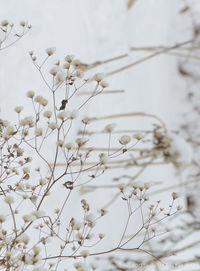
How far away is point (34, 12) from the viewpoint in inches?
22.1

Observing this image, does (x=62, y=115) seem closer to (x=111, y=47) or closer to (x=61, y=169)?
(x=61, y=169)

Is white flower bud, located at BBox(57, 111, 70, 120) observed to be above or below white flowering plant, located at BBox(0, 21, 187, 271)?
above

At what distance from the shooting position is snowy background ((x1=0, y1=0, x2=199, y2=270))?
0.54 metres

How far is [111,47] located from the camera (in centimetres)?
69

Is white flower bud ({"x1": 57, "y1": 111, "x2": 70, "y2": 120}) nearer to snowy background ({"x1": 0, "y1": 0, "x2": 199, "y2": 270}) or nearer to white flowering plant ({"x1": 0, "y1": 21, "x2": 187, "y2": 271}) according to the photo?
white flowering plant ({"x1": 0, "y1": 21, "x2": 187, "y2": 271})

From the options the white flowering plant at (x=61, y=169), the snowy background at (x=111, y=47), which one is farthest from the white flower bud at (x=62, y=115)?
the snowy background at (x=111, y=47)

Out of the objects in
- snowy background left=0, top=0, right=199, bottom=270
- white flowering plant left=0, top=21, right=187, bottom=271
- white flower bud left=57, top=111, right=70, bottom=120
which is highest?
snowy background left=0, top=0, right=199, bottom=270

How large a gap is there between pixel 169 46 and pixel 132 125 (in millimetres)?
213

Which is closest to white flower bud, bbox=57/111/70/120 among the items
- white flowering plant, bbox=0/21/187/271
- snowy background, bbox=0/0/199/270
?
white flowering plant, bbox=0/21/187/271

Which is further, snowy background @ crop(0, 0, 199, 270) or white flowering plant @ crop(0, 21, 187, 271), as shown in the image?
snowy background @ crop(0, 0, 199, 270)

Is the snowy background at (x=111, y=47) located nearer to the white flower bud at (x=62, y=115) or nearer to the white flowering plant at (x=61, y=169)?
the white flowering plant at (x=61, y=169)

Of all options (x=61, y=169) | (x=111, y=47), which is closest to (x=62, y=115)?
(x=61, y=169)

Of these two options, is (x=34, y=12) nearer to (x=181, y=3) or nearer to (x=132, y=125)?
(x=132, y=125)

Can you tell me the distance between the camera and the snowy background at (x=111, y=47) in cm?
54
